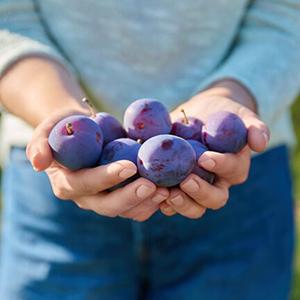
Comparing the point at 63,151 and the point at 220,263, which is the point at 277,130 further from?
the point at 63,151

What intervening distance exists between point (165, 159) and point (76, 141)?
0.11m

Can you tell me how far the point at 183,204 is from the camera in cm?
103

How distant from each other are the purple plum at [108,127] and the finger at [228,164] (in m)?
0.12

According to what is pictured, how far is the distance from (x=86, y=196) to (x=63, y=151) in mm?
84

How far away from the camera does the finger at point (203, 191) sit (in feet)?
3.26

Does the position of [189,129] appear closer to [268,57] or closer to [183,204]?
[183,204]

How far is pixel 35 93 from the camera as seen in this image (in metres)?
1.18

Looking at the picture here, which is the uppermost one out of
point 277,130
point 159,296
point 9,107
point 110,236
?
point 9,107

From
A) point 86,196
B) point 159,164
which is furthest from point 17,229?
point 159,164

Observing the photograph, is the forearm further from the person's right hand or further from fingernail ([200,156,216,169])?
fingernail ([200,156,216,169])

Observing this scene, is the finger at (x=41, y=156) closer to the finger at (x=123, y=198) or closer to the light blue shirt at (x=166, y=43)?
the finger at (x=123, y=198)

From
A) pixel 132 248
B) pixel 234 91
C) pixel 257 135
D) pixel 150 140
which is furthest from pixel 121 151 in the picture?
pixel 132 248

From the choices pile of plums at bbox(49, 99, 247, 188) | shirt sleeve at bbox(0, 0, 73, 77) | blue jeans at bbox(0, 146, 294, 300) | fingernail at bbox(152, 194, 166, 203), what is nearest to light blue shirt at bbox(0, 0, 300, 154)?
shirt sleeve at bbox(0, 0, 73, 77)

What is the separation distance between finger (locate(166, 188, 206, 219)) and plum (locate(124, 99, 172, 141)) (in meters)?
0.08
